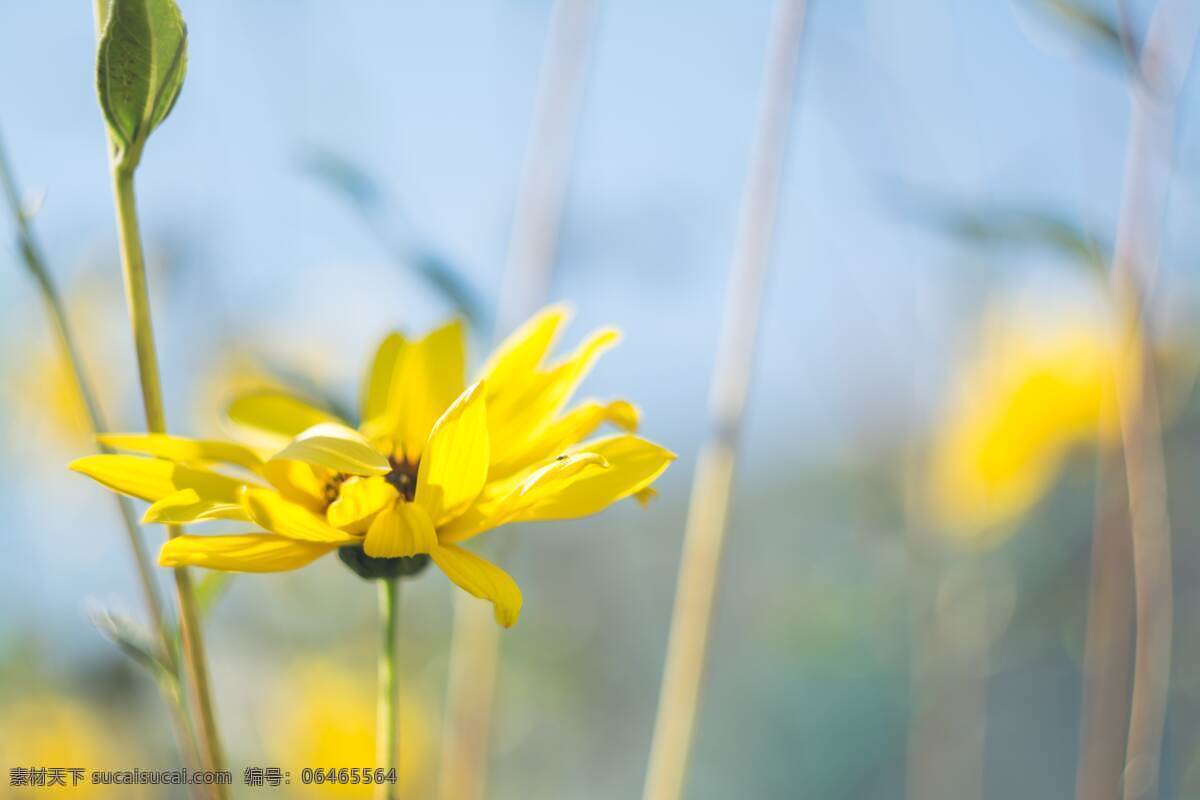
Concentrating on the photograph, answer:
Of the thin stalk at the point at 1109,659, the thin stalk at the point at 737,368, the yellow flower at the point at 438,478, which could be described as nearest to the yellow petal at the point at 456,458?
the yellow flower at the point at 438,478

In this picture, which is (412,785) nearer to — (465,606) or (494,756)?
(494,756)

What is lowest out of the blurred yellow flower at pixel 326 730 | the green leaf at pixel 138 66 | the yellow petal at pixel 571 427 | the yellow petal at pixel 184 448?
the blurred yellow flower at pixel 326 730

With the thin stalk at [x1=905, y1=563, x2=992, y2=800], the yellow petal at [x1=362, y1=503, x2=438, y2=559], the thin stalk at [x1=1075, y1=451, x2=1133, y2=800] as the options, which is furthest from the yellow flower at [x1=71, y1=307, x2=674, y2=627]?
the thin stalk at [x1=905, y1=563, x2=992, y2=800]

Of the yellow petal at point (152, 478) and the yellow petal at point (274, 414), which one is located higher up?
the yellow petal at point (274, 414)

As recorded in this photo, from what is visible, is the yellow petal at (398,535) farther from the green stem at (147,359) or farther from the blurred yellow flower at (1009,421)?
the blurred yellow flower at (1009,421)

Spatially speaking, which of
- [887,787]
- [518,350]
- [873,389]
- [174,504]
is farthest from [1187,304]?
[174,504]

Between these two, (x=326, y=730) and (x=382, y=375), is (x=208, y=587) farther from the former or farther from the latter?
(x=326, y=730)
